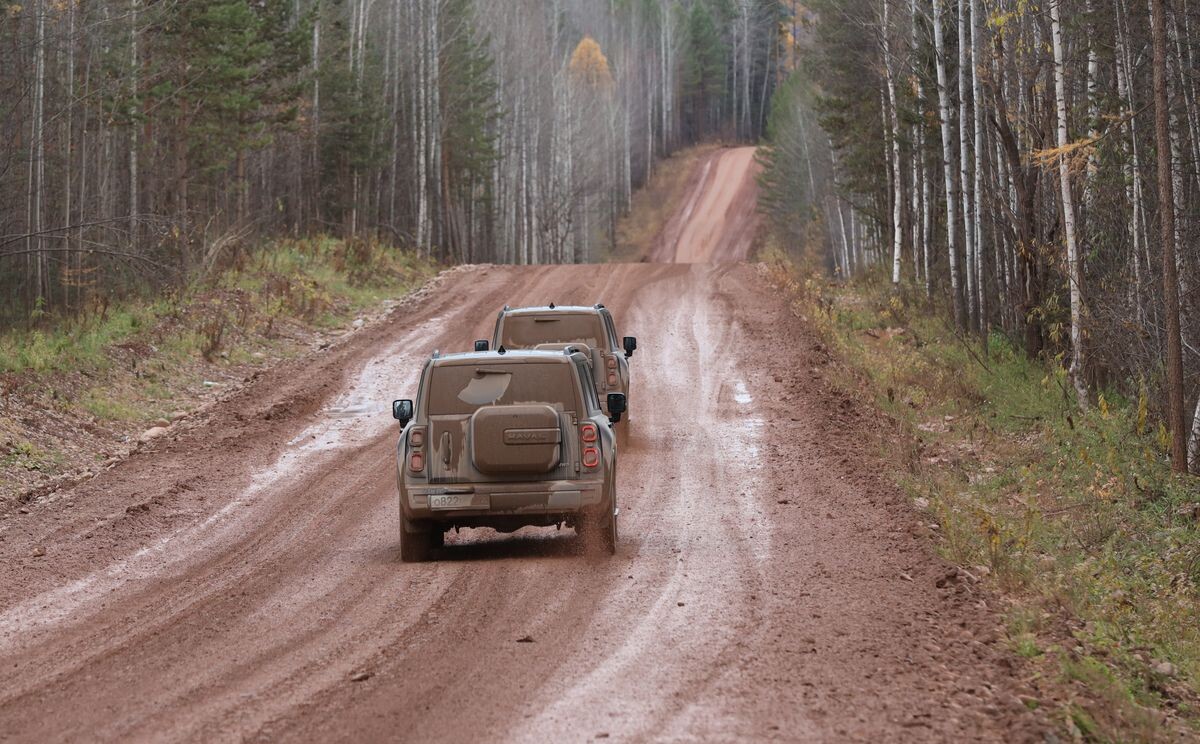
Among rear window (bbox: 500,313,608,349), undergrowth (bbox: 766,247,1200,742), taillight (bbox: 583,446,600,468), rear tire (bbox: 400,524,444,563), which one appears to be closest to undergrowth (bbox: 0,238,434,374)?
rear window (bbox: 500,313,608,349)

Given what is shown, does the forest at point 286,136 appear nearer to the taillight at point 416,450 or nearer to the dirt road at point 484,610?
the dirt road at point 484,610

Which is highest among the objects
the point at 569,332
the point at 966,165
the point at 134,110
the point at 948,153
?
the point at 134,110

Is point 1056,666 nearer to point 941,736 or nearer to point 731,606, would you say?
point 941,736

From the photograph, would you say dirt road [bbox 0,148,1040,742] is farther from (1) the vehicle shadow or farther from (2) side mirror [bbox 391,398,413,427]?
(2) side mirror [bbox 391,398,413,427]

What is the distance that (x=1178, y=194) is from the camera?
17391 mm

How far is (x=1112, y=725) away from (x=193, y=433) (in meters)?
14.9

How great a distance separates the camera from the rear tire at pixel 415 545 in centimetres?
1136

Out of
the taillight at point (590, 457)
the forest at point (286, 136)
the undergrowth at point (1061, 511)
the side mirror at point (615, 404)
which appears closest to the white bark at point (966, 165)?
the undergrowth at point (1061, 511)

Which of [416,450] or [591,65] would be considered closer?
[416,450]

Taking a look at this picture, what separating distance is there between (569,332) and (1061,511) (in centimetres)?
658

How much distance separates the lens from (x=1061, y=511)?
15094 millimetres

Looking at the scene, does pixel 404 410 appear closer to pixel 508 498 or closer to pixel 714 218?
pixel 508 498

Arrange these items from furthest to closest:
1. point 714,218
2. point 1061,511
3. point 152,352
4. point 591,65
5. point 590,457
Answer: point 591,65, point 714,218, point 152,352, point 1061,511, point 590,457

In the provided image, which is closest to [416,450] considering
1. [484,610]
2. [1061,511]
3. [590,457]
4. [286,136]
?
[590,457]
